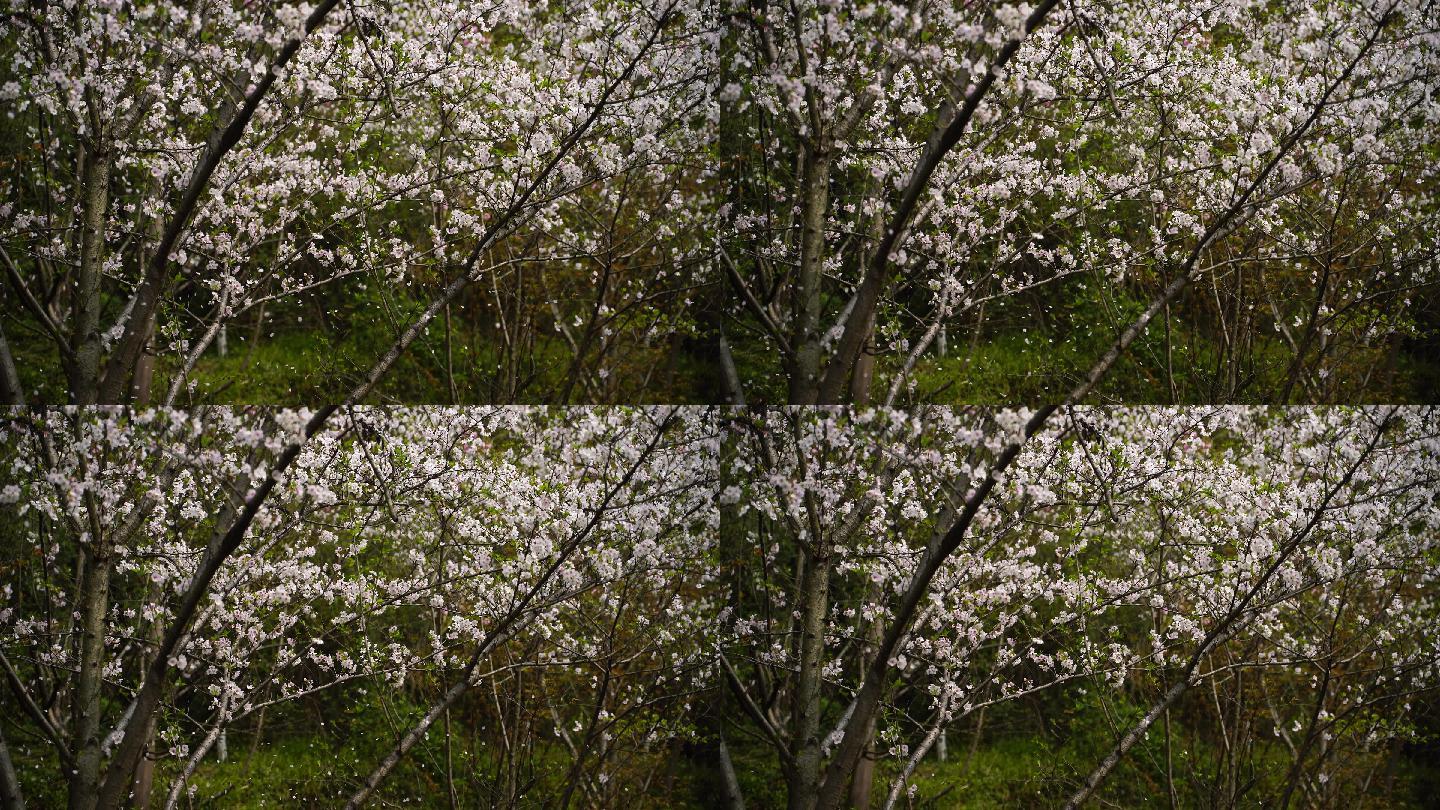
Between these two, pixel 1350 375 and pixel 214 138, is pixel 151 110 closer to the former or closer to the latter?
pixel 214 138

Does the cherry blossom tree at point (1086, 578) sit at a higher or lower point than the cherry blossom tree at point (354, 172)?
lower

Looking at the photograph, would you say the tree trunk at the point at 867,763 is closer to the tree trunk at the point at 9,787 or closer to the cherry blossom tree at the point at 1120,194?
the cherry blossom tree at the point at 1120,194

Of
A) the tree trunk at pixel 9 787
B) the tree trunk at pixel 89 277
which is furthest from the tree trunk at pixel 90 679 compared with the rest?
the tree trunk at pixel 89 277

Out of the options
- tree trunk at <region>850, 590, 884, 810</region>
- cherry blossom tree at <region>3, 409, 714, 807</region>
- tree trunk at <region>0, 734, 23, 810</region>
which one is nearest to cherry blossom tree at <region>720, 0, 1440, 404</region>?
cherry blossom tree at <region>3, 409, 714, 807</region>

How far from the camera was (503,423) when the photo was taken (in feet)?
8.41

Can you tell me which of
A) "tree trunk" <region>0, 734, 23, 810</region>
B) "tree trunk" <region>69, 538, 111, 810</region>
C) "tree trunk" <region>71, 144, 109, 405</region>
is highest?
"tree trunk" <region>71, 144, 109, 405</region>

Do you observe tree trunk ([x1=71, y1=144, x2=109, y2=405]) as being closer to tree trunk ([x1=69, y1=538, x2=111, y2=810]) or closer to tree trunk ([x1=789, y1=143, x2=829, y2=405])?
tree trunk ([x1=69, y1=538, x2=111, y2=810])

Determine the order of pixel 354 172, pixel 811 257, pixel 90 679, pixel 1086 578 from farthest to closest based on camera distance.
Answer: pixel 1086 578
pixel 90 679
pixel 354 172
pixel 811 257

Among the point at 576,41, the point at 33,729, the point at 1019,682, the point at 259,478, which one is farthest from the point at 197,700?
the point at 1019,682

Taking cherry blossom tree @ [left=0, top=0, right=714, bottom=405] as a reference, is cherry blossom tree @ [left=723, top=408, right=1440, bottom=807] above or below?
below

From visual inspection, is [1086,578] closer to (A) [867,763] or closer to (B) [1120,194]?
(A) [867,763]

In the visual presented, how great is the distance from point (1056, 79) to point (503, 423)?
1557mm

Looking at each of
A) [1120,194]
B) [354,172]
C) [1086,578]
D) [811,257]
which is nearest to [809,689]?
[1086,578]

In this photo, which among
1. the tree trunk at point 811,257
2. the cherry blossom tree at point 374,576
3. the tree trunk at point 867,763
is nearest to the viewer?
the tree trunk at point 811,257
